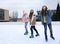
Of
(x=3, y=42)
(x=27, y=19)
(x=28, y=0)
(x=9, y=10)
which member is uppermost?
(x=28, y=0)

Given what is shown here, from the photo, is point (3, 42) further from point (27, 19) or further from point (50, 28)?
point (50, 28)

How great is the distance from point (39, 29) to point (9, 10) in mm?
585

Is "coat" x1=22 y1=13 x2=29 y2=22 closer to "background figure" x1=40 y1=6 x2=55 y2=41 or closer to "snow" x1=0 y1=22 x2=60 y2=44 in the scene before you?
"snow" x1=0 y1=22 x2=60 y2=44

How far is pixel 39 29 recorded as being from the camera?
95.3 inches

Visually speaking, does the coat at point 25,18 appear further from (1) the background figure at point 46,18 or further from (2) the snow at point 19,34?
(1) the background figure at point 46,18

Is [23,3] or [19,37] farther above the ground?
[23,3]

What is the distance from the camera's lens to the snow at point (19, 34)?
239cm

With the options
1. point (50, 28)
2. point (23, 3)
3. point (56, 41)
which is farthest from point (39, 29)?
point (23, 3)

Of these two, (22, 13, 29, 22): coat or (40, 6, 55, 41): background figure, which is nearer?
(40, 6, 55, 41): background figure

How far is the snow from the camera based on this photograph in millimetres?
2387

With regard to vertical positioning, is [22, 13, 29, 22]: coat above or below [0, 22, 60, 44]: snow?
above

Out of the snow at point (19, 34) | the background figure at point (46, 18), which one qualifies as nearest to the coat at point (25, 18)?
the snow at point (19, 34)

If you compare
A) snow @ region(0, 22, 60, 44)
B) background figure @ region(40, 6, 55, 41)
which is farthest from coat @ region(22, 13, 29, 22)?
background figure @ region(40, 6, 55, 41)

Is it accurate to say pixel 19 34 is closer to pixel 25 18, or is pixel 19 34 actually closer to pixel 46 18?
pixel 25 18
